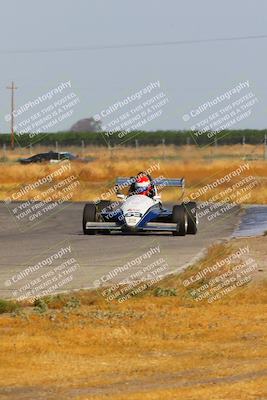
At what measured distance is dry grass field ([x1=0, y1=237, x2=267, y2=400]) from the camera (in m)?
10.9

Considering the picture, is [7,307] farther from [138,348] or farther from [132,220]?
[132,220]

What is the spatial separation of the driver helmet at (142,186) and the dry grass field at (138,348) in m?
11.0

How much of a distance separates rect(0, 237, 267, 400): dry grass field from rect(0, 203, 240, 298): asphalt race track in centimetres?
264

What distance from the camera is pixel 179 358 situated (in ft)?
41.2

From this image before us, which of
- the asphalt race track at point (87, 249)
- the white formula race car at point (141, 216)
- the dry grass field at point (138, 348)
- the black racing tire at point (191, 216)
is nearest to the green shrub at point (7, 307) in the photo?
the dry grass field at point (138, 348)

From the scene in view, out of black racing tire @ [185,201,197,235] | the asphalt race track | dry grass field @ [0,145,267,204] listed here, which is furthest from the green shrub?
dry grass field @ [0,145,267,204]

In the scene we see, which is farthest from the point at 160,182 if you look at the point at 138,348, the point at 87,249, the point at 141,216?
the point at 138,348

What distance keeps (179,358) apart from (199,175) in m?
41.8

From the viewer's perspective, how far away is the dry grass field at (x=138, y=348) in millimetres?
10852

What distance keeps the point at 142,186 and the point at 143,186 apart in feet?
0.10

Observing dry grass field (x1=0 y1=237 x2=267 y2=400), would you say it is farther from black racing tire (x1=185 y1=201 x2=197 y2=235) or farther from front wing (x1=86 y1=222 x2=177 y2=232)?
black racing tire (x1=185 y1=201 x2=197 y2=235)

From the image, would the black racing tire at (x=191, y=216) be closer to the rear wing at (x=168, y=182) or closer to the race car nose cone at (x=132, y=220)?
the rear wing at (x=168, y=182)

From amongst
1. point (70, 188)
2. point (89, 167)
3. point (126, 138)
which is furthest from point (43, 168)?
point (126, 138)

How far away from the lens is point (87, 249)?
26562 millimetres
